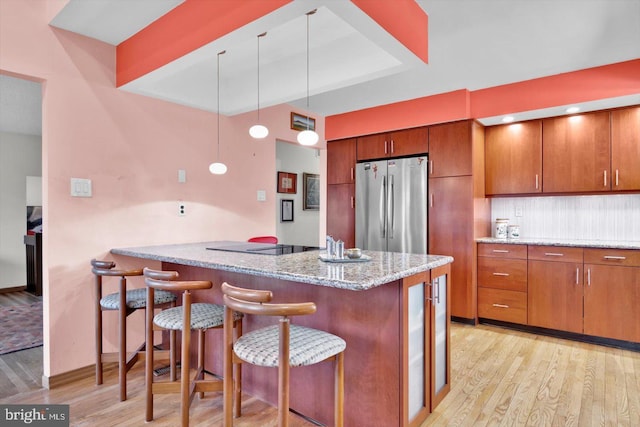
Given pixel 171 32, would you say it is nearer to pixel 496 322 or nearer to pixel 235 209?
pixel 235 209

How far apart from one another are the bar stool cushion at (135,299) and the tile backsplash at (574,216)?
368cm

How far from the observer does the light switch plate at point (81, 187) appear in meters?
2.56

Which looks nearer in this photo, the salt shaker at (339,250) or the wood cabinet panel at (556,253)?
the salt shaker at (339,250)

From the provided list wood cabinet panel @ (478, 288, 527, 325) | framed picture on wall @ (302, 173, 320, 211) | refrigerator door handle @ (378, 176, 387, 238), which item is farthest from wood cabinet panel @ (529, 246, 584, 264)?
framed picture on wall @ (302, 173, 320, 211)

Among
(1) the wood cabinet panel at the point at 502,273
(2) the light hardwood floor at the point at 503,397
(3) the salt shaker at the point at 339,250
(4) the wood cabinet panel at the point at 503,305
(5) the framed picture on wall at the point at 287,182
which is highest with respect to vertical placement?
(5) the framed picture on wall at the point at 287,182

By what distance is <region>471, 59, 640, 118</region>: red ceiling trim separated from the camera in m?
3.13

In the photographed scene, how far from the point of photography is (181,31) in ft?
7.42

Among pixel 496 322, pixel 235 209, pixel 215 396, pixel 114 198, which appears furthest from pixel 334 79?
pixel 496 322

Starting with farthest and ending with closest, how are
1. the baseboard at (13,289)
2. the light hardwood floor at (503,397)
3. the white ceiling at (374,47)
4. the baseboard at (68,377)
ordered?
1. the baseboard at (13,289)
2. the baseboard at (68,377)
3. the white ceiling at (374,47)
4. the light hardwood floor at (503,397)

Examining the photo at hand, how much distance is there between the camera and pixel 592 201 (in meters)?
3.79

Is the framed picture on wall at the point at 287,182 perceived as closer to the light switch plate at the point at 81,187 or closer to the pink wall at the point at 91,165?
the pink wall at the point at 91,165

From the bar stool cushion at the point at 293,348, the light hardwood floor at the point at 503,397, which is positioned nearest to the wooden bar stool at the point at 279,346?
the bar stool cushion at the point at 293,348

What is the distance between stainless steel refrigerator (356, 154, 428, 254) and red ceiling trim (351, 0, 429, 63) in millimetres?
1955

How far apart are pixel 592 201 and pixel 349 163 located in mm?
2688
